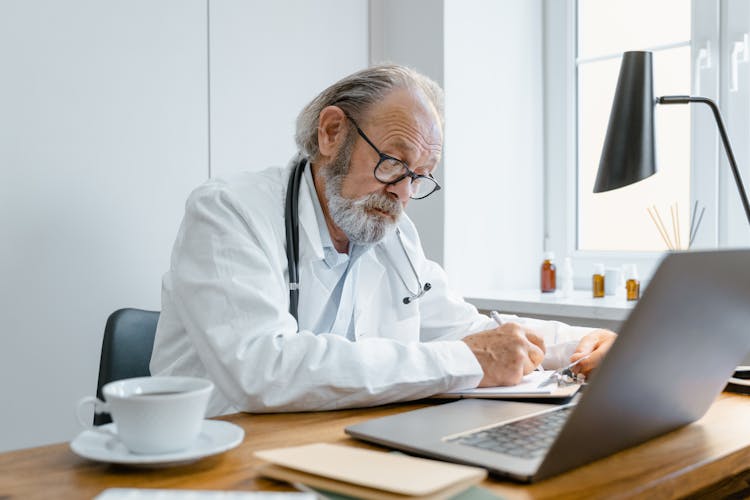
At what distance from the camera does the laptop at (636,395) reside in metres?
0.73

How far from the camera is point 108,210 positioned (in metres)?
2.04

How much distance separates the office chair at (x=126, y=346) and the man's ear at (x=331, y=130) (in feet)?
1.76

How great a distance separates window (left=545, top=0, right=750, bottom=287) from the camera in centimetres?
243

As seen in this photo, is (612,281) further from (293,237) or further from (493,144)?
(293,237)

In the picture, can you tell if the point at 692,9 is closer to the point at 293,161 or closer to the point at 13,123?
the point at 293,161

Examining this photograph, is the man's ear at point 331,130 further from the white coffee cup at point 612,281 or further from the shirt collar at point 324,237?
the white coffee cup at point 612,281

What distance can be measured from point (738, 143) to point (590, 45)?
70 centimetres

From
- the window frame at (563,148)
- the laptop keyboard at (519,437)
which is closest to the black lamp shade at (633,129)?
the laptop keyboard at (519,437)

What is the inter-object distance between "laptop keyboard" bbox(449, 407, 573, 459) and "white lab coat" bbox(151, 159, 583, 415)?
0.23 m

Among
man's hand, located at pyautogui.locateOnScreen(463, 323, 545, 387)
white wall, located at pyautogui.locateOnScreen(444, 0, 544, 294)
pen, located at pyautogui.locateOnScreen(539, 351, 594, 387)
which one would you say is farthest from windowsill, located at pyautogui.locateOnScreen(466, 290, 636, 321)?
man's hand, located at pyautogui.locateOnScreen(463, 323, 545, 387)

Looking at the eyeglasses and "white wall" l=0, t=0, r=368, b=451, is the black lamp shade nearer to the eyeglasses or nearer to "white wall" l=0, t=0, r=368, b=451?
the eyeglasses

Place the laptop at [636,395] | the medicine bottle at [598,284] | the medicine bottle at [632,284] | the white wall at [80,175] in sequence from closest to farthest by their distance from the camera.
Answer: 1. the laptop at [636,395]
2. the white wall at [80,175]
3. the medicine bottle at [632,284]
4. the medicine bottle at [598,284]

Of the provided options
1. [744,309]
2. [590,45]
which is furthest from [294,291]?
[590,45]

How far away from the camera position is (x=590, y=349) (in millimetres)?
1392
